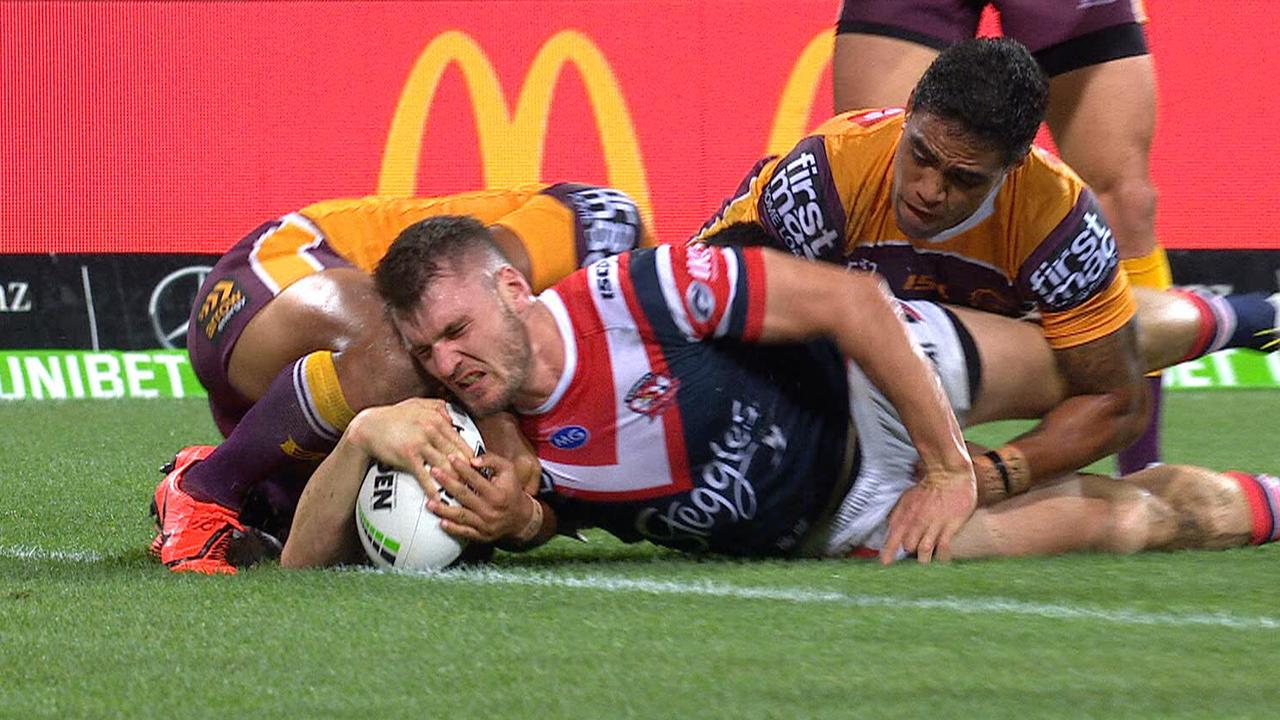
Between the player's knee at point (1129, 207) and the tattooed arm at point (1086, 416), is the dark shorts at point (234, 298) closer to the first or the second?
the tattooed arm at point (1086, 416)

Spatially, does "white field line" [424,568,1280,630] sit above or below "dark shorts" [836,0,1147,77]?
below

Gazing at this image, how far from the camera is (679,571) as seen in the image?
363 cm

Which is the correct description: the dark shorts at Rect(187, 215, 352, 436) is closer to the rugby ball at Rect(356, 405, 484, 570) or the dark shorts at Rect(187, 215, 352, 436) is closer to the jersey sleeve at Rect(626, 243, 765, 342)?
the rugby ball at Rect(356, 405, 484, 570)

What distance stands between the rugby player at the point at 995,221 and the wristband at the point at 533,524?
2.98ft

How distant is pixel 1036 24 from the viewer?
4.84 meters

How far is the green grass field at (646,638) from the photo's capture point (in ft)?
8.00

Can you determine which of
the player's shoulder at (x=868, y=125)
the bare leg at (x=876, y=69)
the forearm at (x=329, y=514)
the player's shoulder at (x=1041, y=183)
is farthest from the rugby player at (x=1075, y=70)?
the forearm at (x=329, y=514)

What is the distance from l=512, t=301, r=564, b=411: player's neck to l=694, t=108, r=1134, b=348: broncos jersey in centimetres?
75

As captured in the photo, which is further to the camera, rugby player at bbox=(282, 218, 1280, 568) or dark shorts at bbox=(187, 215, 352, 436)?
dark shorts at bbox=(187, 215, 352, 436)

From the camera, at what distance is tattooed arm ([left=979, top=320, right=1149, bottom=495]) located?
3881 millimetres

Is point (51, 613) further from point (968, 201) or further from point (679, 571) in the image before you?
point (968, 201)

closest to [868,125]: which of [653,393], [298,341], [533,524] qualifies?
[653,393]

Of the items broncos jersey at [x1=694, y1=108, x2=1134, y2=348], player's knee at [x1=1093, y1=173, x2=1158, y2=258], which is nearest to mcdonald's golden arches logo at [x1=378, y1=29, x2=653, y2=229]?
player's knee at [x1=1093, y1=173, x2=1158, y2=258]

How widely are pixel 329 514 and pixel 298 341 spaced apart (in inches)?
23.8
